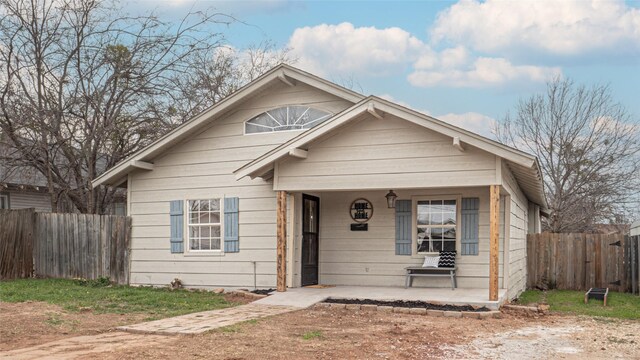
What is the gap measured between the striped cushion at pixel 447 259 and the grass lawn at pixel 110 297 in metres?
4.22

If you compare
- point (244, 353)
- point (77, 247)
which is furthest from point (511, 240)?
point (77, 247)

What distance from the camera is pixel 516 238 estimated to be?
13.1m

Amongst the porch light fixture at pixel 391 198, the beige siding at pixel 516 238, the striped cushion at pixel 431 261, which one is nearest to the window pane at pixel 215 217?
the porch light fixture at pixel 391 198

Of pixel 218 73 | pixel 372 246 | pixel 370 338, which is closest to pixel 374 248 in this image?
pixel 372 246

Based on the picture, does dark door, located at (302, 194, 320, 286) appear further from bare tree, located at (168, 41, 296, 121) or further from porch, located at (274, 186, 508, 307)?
bare tree, located at (168, 41, 296, 121)

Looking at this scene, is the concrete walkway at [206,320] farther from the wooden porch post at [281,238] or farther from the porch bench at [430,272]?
the porch bench at [430,272]

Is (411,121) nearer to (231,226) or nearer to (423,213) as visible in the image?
(423,213)

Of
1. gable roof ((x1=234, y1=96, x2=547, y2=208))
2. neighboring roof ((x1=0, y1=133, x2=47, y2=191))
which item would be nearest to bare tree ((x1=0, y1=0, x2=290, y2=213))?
neighboring roof ((x1=0, y1=133, x2=47, y2=191))

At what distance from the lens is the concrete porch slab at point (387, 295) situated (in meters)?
10.3

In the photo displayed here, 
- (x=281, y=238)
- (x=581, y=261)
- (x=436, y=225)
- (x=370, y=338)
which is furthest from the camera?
(x=581, y=261)

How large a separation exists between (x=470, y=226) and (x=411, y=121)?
2.87 metres

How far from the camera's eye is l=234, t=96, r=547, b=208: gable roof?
9.96m

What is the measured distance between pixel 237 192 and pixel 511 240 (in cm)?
578

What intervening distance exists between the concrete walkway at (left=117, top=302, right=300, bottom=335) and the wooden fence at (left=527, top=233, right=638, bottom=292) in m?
8.54
